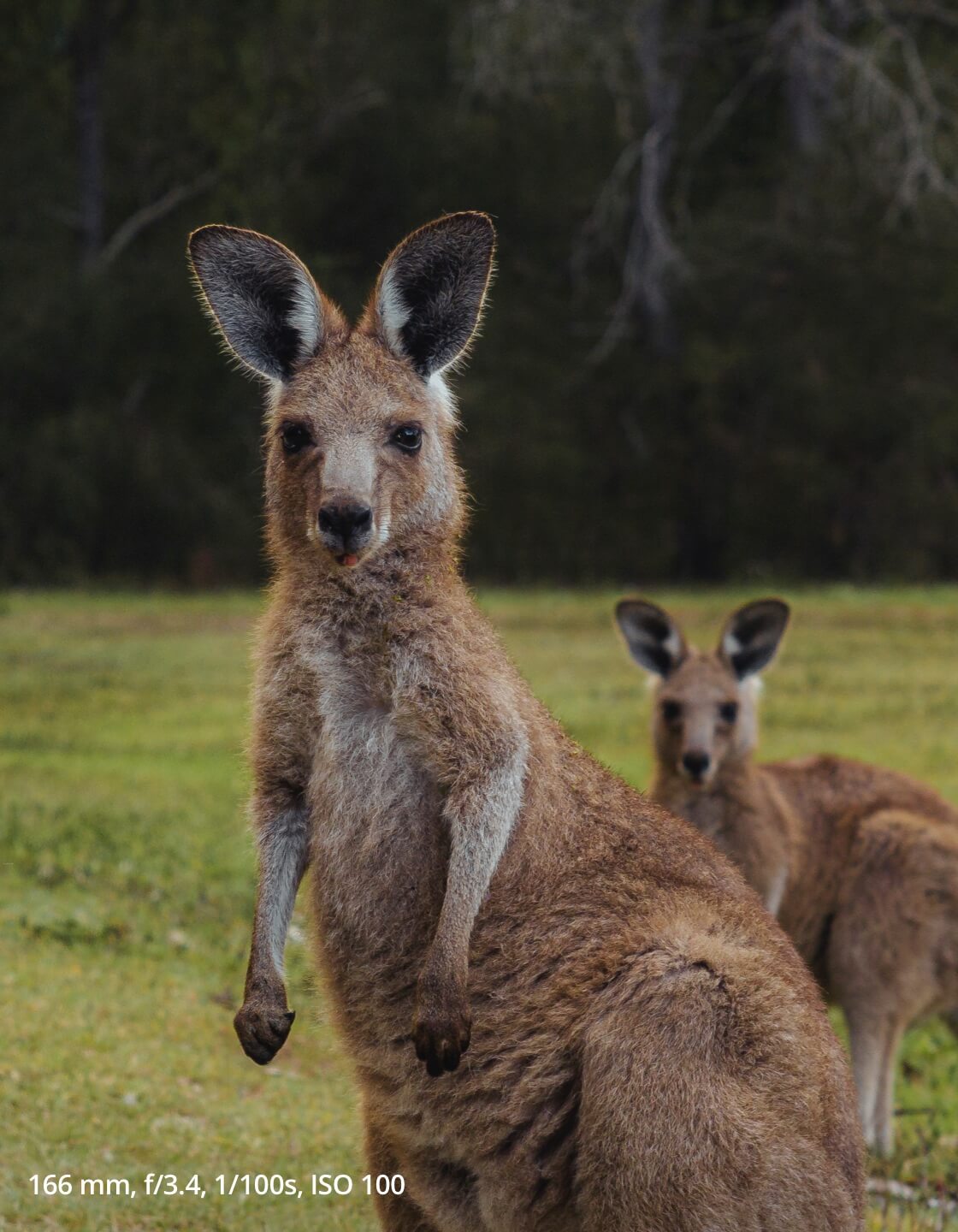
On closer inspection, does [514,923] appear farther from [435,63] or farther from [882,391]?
[435,63]

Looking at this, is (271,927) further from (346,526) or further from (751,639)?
(751,639)

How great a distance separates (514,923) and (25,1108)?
178 centimetres

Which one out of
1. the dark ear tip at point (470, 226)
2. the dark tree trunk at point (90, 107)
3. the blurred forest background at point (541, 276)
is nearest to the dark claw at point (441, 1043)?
the dark ear tip at point (470, 226)

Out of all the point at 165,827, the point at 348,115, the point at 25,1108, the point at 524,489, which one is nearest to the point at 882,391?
the point at 524,489

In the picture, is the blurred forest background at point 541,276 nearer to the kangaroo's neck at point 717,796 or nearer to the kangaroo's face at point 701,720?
the kangaroo's face at point 701,720

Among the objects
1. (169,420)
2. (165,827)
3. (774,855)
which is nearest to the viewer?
(774,855)

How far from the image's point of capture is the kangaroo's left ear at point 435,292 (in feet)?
10.5

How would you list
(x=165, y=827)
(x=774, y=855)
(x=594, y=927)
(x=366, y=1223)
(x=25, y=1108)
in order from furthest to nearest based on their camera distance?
(x=165, y=827) → (x=774, y=855) → (x=25, y=1108) → (x=366, y=1223) → (x=594, y=927)

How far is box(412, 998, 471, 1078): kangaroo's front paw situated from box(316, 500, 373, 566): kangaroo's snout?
0.82 metres

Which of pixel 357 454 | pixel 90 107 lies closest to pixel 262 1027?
pixel 357 454

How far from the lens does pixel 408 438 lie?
10.4 ft

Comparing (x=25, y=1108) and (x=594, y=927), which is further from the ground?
(x=594, y=927)

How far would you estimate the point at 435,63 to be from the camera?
73.4 feet

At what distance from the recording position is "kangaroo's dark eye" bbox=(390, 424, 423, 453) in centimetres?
316
